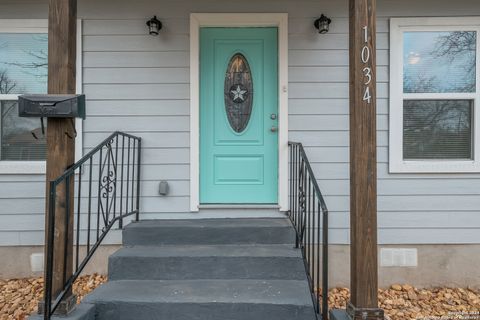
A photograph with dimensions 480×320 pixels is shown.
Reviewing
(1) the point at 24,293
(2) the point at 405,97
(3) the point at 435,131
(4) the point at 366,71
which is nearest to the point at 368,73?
(4) the point at 366,71

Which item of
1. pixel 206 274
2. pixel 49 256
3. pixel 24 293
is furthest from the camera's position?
pixel 24 293

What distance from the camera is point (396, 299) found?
2980 mm

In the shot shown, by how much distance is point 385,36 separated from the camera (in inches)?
125

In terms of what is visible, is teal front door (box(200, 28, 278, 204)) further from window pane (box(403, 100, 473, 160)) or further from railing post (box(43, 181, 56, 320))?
railing post (box(43, 181, 56, 320))

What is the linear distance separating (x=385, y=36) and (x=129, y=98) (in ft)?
8.19

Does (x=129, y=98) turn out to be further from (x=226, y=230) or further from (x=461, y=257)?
(x=461, y=257)

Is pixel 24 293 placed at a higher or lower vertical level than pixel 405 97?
lower

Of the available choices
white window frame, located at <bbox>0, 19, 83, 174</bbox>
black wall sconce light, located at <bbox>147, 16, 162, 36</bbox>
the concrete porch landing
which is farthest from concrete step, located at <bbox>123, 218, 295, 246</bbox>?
black wall sconce light, located at <bbox>147, 16, 162, 36</bbox>

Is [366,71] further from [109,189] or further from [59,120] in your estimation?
[109,189]

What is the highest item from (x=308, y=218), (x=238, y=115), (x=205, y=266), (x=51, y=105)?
(x=238, y=115)

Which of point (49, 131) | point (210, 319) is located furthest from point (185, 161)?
point (210, 319)

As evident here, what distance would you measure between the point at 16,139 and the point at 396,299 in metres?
3.81

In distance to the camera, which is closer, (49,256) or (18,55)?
(49,256)

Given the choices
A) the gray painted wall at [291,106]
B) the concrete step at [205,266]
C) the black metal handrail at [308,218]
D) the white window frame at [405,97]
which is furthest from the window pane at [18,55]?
the white window frame at [405,97]
